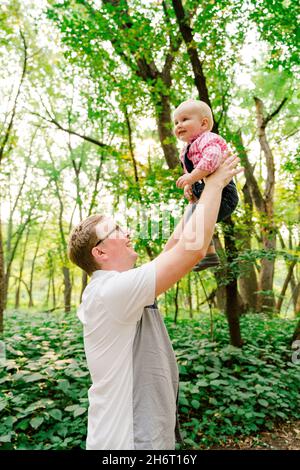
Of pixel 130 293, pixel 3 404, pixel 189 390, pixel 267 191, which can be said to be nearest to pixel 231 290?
pixel 189 390

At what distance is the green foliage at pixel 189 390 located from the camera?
403cm

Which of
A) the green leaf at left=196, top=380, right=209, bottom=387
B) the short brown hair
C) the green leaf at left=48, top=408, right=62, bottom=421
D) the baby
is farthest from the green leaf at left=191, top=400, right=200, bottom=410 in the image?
the short brown hair

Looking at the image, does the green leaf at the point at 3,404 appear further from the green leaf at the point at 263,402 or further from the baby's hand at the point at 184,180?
the green leaf at the point at 263,402

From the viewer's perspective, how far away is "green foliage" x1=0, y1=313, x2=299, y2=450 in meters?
4.03

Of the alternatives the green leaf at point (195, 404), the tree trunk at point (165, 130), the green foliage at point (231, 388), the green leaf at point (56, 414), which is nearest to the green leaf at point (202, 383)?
the green foliage at point (231, 388)

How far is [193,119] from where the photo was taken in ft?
6.44

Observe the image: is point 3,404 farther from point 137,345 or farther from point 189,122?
point 189,122

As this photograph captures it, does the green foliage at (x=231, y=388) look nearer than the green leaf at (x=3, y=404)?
No

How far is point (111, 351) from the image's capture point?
1.57 meters

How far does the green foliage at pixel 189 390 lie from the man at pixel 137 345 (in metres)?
2.70

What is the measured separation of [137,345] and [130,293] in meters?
0.29

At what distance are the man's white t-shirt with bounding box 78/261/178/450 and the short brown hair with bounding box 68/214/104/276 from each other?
0.18 metres

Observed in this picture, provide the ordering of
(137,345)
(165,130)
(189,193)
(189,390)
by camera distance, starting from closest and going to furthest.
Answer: (137,345), (189,193), (189,390), (165,130)

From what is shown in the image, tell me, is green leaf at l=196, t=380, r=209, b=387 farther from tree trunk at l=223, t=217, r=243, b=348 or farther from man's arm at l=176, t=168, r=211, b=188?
man's arm at l=176, t=168, r=211, b=188
